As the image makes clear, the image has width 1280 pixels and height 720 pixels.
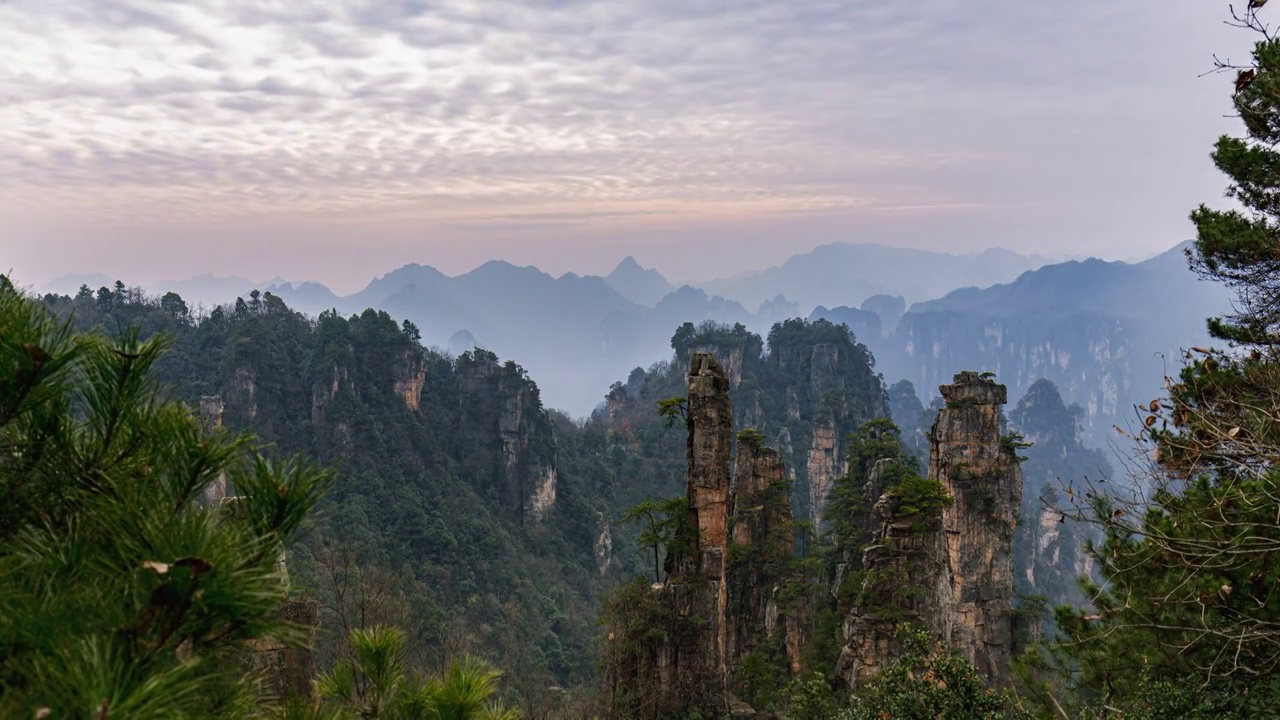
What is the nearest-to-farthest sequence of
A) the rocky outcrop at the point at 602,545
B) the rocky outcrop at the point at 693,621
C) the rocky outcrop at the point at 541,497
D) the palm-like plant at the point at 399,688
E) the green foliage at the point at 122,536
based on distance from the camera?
the green foliage at the point at 122,536 < the palm-like plant at the point at 399,688 < the rocky outcrop at the point at 693,621 < the rocky outcrop at the point at 602,545 < the rocky outcrop at the point at 541,497

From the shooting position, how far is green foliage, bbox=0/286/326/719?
192cm

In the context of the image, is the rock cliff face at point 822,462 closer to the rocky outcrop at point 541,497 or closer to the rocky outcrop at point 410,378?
the rocky outcrop at point 541,497

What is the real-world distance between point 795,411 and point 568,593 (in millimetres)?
37174

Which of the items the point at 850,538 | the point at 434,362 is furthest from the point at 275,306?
the point at 850,538

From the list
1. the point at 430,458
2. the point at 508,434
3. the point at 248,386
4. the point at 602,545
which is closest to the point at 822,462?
the point at 602,545

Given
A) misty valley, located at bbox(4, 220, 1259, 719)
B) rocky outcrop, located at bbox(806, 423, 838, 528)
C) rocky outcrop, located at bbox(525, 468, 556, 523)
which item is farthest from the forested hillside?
rocky outcrop, located at bbox(806, 423, 838, 528)

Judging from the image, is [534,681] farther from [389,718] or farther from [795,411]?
[795,411]

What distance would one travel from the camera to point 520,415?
6094 centimetres

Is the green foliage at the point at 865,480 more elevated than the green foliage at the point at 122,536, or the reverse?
the green foliage at the point at 122,536

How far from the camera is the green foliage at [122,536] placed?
1.92 metres

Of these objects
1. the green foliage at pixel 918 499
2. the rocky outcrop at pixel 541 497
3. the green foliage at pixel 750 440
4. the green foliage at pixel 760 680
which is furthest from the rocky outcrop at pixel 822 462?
the green foliage at pixel 918 499

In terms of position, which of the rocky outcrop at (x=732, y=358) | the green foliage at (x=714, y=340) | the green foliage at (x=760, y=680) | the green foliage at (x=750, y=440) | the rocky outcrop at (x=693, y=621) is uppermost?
the green foliage at (x=714, y=340)

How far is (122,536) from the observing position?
220cm

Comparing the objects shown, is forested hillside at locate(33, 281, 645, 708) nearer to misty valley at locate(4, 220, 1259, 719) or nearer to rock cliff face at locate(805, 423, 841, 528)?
misty valley at locate(4, 220, 1259, 719)
